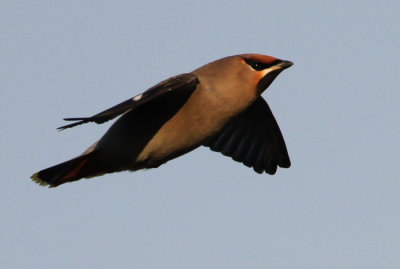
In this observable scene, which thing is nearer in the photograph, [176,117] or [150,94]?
[150,94]

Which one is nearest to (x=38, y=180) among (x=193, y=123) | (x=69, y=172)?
(x=69, y=172)

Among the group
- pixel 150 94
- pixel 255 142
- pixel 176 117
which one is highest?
pixel 150 94

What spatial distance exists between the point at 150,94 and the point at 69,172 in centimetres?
111

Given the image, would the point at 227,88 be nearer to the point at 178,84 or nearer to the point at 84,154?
the point at 178,84

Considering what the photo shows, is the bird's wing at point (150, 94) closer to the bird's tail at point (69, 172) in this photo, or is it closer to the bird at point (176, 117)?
the bird at point (176, 117)

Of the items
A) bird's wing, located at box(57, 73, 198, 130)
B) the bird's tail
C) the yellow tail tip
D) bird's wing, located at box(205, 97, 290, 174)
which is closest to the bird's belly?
bird's wing, located at box(57, 73, 198, 130)

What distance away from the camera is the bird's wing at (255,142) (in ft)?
32.1

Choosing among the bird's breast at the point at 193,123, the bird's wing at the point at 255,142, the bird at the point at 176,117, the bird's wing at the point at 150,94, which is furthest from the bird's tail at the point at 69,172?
the bird's wing at the point at 255,142

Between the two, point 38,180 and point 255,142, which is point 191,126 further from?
point 255,142

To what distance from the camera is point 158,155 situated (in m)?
7.62

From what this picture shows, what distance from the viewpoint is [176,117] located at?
7.57 meters

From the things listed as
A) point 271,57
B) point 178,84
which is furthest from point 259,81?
point 178,84

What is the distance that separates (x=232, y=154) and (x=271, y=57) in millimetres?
2213

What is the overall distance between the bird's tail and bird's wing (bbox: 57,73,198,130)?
0.78 meters
